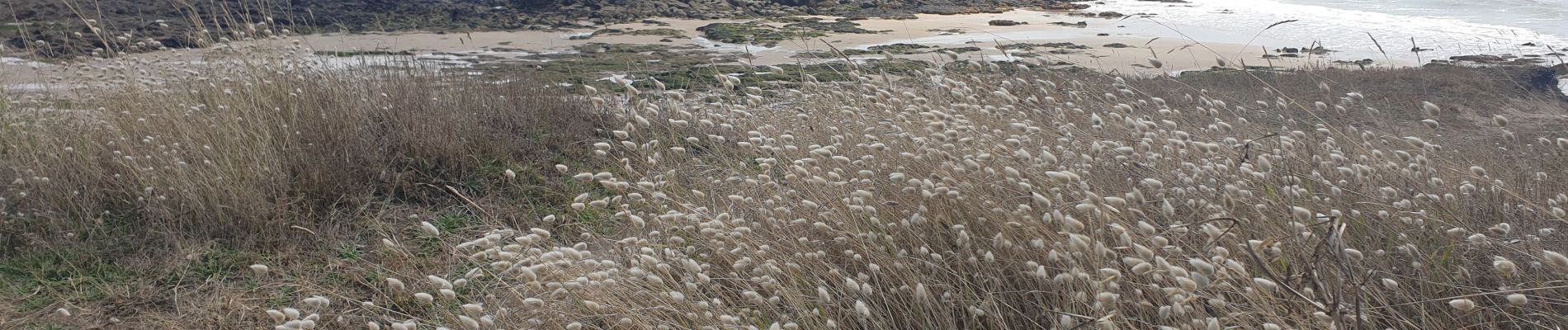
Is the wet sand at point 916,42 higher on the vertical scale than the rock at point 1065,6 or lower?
higher

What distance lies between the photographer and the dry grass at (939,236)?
210 cm

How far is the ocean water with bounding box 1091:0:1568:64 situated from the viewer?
469 inches

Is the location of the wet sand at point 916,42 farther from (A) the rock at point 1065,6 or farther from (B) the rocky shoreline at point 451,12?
(A) the rock at point 1065,6

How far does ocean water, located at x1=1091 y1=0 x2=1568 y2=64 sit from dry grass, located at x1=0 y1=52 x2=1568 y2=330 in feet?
25.9

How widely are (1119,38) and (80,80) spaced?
36.4ft

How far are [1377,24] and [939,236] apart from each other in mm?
15080

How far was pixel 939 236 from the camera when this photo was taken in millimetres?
2584

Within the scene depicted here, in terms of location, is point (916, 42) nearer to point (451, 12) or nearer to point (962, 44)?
point (962, 44)

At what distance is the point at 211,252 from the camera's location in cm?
379


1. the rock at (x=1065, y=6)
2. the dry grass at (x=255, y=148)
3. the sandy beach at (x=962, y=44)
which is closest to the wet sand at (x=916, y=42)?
the sandy beach at (x=962, y=44)

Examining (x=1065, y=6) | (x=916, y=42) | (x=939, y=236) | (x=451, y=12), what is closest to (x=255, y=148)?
(x=939, y=236)

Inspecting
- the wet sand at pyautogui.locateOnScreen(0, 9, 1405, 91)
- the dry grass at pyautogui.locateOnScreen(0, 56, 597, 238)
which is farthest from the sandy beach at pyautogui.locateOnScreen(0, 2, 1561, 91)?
the dry grass at pyautogui.locateOnScreen(0, 56, 597, 238)

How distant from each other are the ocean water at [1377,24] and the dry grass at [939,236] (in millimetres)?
7891

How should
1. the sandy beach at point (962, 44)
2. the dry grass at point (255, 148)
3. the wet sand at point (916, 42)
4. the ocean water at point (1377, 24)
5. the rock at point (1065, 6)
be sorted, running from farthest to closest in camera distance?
the rock at point (1065, 6)
the ocean water at point (1377, 24)
the wet sand at point (916, 42)
the sandy beach at point (962, 44)
the dry grass at point (255, 148)
